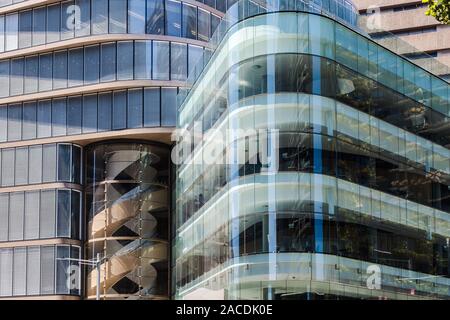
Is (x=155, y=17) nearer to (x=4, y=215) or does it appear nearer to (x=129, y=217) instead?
(x=129, y=217)

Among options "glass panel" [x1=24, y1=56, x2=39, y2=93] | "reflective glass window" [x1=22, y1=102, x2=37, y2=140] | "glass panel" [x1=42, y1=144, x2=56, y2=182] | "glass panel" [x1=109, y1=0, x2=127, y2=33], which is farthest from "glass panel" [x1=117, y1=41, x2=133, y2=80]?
"reflective glass window" [x1=22, y1=102, x2=37, y2=140]

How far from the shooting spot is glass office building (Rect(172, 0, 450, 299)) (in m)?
31.5

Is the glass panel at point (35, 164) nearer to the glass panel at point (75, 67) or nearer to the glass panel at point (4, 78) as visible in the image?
the glass panel at point (4, 78)

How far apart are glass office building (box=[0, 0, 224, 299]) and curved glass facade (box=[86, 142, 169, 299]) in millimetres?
64

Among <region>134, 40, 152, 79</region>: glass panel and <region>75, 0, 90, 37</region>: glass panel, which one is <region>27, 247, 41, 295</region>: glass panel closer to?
<region>134, 40, 152, 79</region>: glass panel

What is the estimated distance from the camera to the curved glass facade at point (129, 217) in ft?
159

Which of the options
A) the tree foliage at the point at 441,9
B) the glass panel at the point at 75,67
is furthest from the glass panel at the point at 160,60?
the tree foliage at the point at 441,9

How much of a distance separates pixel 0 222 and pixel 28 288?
15.8ft

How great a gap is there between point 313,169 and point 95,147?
2157 centimetres

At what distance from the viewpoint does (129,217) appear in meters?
49.1

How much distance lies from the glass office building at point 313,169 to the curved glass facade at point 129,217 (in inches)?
457

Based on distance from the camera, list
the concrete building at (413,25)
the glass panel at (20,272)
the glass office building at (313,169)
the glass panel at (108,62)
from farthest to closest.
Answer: the concrete building at (413,25) → the glass panel at (108,62) → the glass panel at (20,272) → the glass office building at (313,169)

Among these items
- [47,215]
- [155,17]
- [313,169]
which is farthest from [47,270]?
[313,169]
